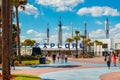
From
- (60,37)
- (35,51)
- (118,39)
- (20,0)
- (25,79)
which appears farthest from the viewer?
(60,37)

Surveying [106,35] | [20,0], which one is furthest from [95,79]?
[106,35]

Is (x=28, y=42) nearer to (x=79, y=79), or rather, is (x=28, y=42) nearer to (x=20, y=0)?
(x=20, y=0)

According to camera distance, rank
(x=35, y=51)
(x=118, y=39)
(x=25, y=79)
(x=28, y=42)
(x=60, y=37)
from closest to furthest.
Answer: (x=25, y=79)
(x=35, y=51)
(x=118, y=39)
(x=28, y=42)
(x=60, y=37)

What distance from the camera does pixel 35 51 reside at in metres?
86.9

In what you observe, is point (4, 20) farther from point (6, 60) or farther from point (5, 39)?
point (6, 60)

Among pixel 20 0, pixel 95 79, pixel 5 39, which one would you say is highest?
pixel 20 0

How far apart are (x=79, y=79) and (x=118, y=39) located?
297 ft

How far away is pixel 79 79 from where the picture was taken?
2648cm

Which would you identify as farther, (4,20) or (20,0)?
(20,0)

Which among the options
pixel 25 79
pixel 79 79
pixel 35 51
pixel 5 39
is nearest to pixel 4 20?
pixel 5 39

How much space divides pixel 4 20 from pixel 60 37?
115 metres

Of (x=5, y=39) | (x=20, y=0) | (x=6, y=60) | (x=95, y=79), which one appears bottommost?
(x=95, y=79)

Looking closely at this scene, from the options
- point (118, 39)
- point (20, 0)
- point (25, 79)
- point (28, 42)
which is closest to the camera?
point (25, 79)

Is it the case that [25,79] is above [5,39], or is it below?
below
